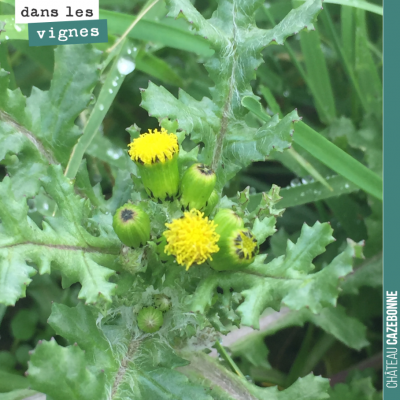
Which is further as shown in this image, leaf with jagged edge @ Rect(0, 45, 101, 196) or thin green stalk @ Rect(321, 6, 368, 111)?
thin green stalk @ Rect(321, 6, 368, 111)

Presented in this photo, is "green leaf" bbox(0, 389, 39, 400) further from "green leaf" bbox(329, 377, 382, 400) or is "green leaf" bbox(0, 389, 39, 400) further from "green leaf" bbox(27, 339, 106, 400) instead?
"green leaf" bbox(329, 377, 382, 400)

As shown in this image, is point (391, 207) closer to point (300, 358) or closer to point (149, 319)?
point (300, 358)

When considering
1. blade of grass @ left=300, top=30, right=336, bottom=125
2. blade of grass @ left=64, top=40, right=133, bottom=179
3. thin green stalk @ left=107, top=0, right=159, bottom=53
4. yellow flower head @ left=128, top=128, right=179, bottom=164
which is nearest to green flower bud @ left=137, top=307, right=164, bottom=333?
yellow flower head @ left=128, top=128, right=179, bottom=164

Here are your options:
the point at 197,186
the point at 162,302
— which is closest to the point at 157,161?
the point at 197,186

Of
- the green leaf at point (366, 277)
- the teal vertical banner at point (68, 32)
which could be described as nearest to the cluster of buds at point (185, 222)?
the teal vertical banner at point (68, 32)

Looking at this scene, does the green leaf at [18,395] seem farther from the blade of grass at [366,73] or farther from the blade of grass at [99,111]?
the blade of grass at [366,73]

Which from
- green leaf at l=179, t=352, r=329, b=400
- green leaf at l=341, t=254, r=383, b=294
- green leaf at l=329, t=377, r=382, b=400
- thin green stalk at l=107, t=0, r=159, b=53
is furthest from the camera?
green leaf at l=341, t=254, r=383, b=294

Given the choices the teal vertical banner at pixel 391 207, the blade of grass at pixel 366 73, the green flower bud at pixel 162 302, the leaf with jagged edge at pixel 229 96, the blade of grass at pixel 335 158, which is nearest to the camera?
the green flower bud at pixel 162 302
